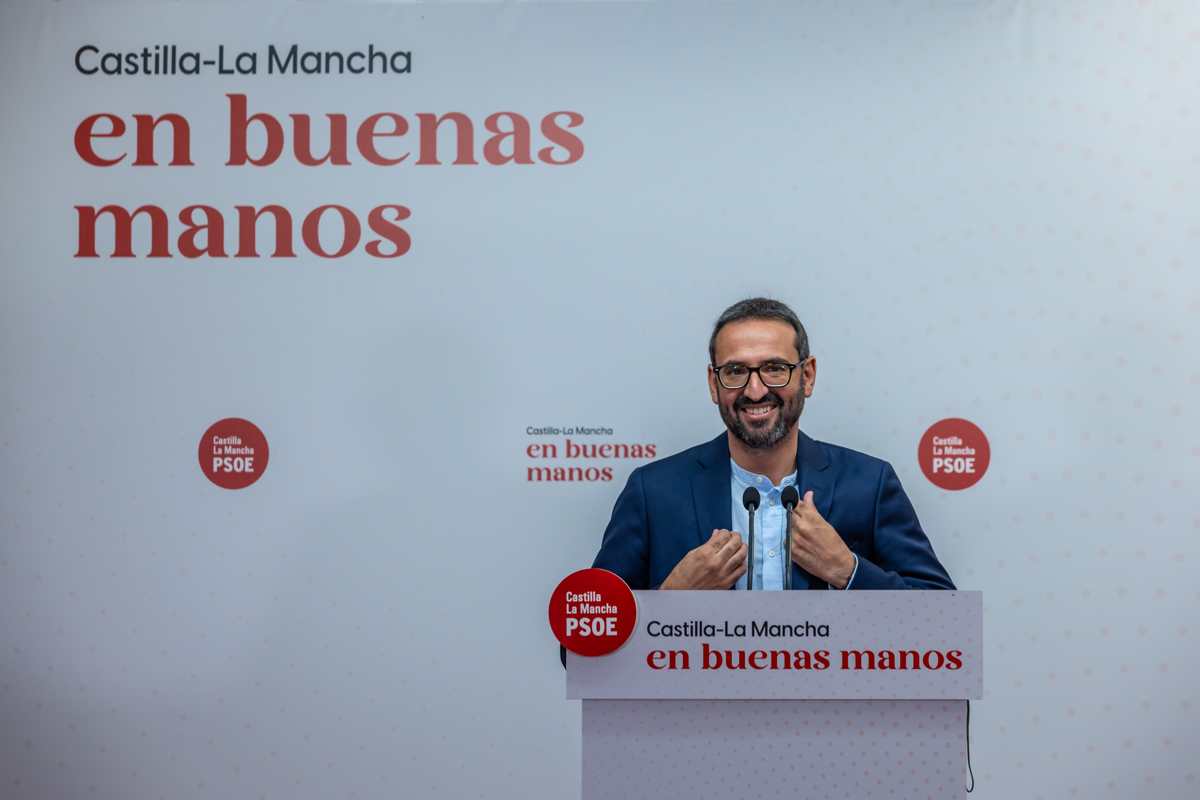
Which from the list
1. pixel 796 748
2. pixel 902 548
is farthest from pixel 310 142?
pixel 796 748

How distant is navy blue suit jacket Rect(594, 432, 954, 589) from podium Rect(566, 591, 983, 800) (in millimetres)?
64

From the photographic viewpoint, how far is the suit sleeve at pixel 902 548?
2143 mm

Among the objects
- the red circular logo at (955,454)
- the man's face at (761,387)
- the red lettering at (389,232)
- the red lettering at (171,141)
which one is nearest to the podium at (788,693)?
the red circular logo at (955,454)

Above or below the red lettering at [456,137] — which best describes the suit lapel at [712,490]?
below

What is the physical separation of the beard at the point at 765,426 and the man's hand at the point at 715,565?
22 cm

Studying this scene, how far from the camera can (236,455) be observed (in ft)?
7.23

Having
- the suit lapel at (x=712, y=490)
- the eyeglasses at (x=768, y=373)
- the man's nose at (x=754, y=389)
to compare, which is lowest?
the suit lapel at (x=712, y=490)

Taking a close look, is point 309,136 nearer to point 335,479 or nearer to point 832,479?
point 335,479

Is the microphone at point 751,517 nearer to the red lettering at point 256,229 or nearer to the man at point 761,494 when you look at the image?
the man at point 761,494

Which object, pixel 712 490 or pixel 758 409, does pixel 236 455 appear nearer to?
pixel 712 490

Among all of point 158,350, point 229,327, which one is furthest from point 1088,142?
point 158,350

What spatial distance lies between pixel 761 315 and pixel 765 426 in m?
0.25

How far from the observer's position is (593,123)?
7.27 ft

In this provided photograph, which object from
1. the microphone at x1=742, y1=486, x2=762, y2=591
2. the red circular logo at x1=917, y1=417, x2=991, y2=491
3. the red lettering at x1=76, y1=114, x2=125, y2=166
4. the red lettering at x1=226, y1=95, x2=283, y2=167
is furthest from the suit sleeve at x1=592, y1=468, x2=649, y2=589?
the red lettering at x1=76, y1=114, x2=125, y2=166
